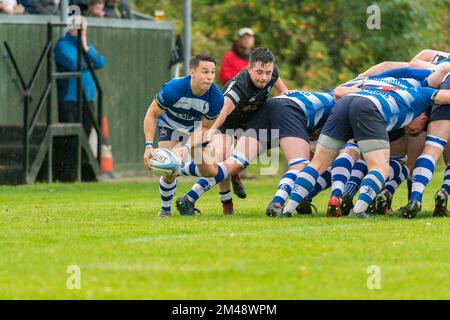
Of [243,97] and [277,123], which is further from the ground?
[243,97]

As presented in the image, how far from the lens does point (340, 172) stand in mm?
13398

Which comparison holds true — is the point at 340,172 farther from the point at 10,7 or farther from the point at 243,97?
the point at 10,7

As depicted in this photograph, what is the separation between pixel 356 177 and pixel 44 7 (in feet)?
27.5

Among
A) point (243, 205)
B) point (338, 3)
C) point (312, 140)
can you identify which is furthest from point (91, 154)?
point (338, 3)

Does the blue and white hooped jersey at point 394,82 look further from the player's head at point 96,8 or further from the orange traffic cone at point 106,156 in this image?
the orange traffic cone at point 106,156

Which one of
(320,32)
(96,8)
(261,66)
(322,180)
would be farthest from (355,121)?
(320,32)

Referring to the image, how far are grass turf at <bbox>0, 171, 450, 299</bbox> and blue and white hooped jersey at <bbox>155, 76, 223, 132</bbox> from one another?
39.5 inches

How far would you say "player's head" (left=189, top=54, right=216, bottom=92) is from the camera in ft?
42.8

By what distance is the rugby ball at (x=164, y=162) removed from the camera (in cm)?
1275

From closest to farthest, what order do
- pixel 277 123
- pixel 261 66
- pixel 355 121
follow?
pixel 355 121, pixel 261 66, pixel 277 123

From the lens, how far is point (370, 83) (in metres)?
13.5

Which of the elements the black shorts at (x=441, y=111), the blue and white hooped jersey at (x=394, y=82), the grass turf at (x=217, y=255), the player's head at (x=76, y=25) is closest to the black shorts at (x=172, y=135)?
the grass turf at (x=217, y=255)

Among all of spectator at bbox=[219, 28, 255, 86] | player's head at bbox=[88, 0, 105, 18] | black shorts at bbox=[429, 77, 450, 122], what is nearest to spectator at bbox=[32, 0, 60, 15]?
player's head at bbox=[88, 0, 105, 18]
